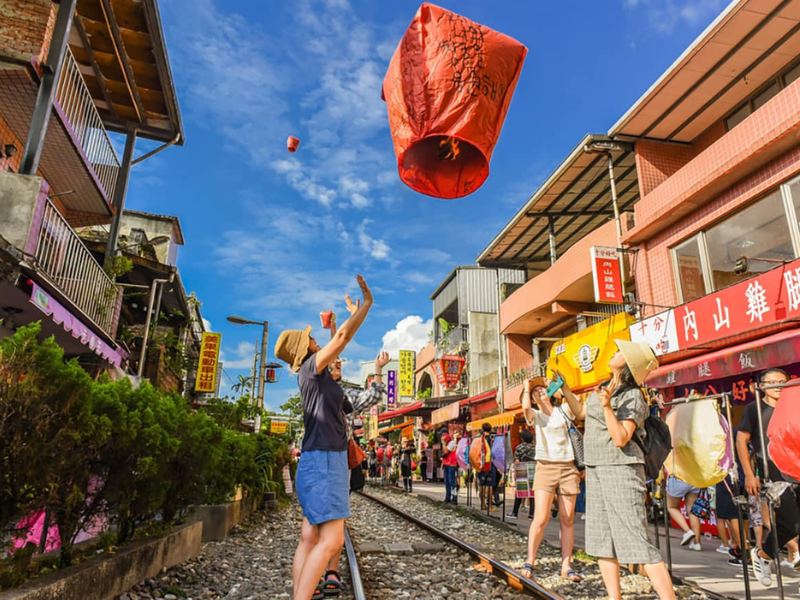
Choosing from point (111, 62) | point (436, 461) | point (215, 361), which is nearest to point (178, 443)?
point (111, 62)

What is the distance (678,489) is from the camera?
7.44 meters

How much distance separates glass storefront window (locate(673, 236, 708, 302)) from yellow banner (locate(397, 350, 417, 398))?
24734 mm

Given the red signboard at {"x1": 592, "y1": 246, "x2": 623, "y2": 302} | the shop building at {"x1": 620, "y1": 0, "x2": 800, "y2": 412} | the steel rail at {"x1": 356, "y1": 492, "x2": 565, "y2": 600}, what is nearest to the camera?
the steel rail at {"x1": 356, "y1": 492, "x2": 565, "y2": 600}

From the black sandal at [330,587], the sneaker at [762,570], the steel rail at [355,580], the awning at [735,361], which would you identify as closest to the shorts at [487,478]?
the awning at [735,361]

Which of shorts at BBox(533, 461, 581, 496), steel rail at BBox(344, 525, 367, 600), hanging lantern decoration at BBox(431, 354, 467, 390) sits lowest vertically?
steel rail at BBox(344, 525, 367, 600)

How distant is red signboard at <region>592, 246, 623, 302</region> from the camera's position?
42.8ft

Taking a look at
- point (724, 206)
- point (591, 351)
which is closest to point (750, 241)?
point (724, 206)

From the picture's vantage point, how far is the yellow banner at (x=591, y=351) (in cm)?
1312

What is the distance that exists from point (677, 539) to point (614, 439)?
20.3 feet

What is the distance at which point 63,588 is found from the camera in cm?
285

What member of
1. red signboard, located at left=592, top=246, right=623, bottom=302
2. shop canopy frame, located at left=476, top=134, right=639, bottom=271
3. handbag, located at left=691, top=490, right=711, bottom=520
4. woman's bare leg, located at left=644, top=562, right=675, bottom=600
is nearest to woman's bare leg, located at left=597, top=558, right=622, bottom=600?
woman's bare leg, located at left=644, top=562, right=675, bottom=600

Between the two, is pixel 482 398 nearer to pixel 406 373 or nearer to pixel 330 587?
pixel 406 373

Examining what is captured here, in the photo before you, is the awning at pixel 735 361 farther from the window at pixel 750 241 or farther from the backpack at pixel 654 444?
the backpack at pixel 654 444

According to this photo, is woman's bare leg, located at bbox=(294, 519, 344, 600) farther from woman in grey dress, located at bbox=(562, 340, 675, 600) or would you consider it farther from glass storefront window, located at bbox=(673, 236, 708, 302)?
glass storefront window, located at bbox=(673, 236, 708, 302)
